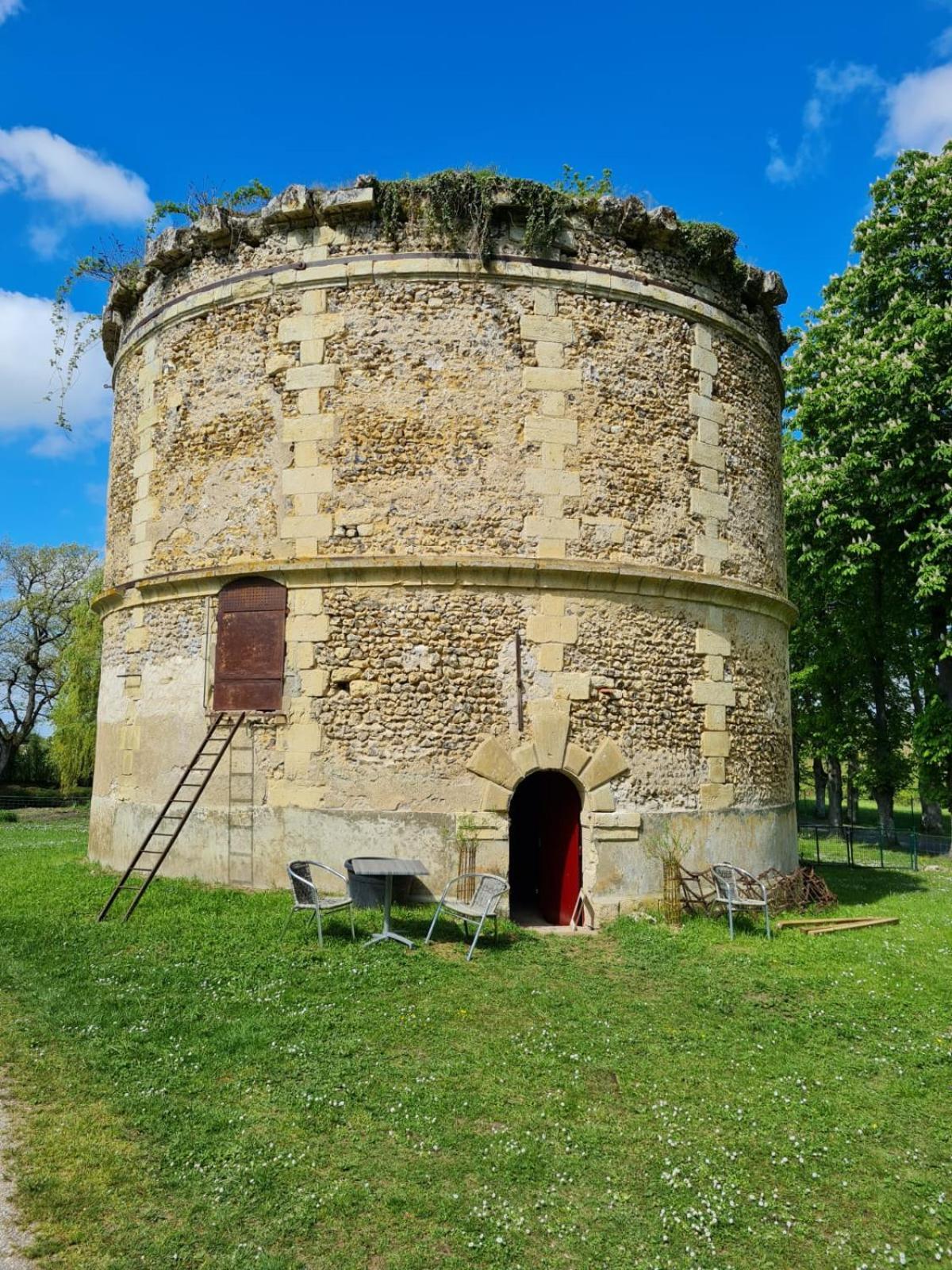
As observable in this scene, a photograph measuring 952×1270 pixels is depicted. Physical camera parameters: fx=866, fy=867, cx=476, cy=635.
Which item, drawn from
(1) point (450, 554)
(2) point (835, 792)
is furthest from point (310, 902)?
(2) point (835, 792)

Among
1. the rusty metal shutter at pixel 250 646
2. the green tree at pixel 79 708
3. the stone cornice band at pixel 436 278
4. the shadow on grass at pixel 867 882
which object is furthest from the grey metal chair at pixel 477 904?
the green tree at pixel 79 708

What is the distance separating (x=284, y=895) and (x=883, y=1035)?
6107 mm

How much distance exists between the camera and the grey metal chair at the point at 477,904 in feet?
27.0

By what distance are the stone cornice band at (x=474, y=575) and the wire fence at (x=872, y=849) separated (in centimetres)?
1101

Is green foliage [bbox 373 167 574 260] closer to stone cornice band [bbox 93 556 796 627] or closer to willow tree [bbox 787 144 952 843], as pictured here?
stone cornice band [bbox 93 556 796 627]

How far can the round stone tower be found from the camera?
9.91m

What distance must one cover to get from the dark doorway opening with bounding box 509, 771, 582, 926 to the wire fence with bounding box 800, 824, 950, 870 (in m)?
10.0

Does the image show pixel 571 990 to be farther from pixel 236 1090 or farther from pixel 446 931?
pixel 236 1090

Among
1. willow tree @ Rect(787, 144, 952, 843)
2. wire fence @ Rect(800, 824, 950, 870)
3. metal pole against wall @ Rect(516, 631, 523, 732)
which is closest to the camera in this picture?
metal pole against wall @ Rect(516, 631, 523, 732)

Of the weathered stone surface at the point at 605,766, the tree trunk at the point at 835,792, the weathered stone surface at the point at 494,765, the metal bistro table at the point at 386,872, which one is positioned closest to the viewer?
the metal bistro table at the point at 386,872

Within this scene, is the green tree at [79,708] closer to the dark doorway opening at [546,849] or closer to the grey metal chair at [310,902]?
the dark doorway opening at [546,849]

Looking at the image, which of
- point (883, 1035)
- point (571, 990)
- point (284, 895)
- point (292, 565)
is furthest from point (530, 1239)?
point (292, 565)

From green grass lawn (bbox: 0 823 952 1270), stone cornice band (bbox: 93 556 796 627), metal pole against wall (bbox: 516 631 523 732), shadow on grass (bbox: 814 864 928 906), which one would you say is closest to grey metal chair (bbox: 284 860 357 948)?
green grass lawn (bbox: 0 823 952 1270)

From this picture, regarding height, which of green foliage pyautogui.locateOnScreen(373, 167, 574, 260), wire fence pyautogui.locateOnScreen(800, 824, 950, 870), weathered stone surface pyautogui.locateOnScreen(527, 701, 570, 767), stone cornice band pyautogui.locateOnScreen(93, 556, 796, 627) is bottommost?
wire fence pyautogui.locateOnScreen(800, 824, 950, 870)
